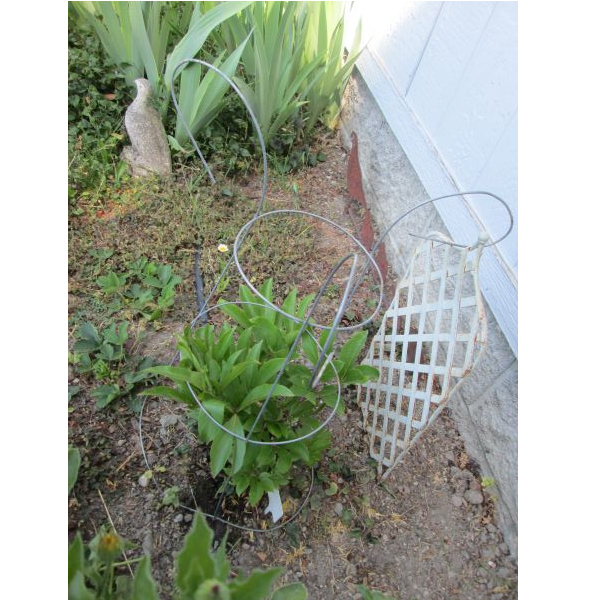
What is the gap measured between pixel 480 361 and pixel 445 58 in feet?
3.69

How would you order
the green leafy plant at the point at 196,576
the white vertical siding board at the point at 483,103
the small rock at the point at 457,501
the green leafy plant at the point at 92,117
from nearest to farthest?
the green leafy plant at the point at 196,576 < the white vertical siding board at the point at 483,103 < the small rock at the point at 457,501 < the green leafy plant at the point at 92,117

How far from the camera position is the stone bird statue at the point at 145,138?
2.04 metres

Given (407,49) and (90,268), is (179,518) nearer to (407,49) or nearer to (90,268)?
(90,268)

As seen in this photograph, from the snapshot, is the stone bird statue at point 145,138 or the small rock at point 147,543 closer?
the small rock at point 147,543

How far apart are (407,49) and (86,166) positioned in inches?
59.7

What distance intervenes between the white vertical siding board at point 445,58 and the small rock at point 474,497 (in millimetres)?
1335

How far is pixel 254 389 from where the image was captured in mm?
1092

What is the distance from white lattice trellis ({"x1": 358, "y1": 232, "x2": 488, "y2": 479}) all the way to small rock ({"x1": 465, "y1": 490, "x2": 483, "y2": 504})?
0.26m

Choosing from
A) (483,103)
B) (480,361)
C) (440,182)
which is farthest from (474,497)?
(483,103)

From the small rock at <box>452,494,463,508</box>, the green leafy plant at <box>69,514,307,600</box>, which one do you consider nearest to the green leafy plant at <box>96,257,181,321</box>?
the green leafy plant at <box>69,514,307,600</box>

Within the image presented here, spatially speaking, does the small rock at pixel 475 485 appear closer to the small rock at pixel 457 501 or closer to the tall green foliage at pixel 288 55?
the small rock at pixel 457 501

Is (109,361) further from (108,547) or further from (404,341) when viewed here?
(404,341)

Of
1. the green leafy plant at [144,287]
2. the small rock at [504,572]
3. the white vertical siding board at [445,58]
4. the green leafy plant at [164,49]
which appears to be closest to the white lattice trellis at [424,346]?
the small rock at [504,572]

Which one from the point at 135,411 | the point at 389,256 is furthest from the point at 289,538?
the point at 389,256
